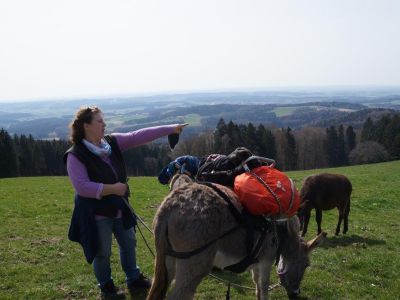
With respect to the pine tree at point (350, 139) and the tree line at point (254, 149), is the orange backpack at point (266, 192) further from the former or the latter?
the pine tree at point (350, 139)

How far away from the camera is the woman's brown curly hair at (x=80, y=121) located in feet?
18.4

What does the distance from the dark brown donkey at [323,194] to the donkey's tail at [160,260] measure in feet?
24.0

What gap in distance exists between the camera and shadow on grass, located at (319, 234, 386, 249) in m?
10.7

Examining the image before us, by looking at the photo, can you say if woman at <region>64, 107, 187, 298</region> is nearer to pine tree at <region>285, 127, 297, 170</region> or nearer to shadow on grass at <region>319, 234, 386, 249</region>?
shadow on grass at <region>319, 234, 386, 249</region>

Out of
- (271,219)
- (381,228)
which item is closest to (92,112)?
(271,219)

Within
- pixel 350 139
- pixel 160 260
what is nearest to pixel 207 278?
pixel 160 260

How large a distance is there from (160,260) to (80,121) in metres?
2.37

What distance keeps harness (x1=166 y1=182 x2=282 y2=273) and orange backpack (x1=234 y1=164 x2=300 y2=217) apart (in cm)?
14

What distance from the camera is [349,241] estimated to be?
1117cm

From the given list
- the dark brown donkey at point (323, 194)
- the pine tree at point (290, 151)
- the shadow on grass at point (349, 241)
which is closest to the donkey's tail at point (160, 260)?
the shadow on grass at point (349, 241)

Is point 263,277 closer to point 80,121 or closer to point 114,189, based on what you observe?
point 114,189

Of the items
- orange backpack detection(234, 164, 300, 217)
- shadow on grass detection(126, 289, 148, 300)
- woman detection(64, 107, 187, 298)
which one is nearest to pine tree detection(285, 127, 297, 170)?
shadow on grass detection(126, 289, 148, 300)

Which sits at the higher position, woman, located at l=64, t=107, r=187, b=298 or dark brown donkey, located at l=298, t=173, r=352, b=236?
woman, located at l=64, t=107, r=187, b=298

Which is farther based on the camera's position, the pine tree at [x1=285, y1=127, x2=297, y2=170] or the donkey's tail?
the pine tree at [x1=285, y1=127, x2=297, y2=170]
